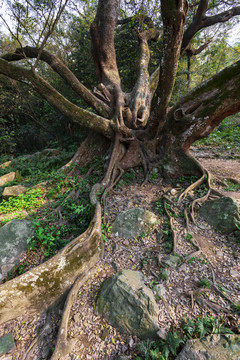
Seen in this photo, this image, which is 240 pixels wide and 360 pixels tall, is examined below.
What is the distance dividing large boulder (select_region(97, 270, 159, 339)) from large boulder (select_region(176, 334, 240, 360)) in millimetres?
405

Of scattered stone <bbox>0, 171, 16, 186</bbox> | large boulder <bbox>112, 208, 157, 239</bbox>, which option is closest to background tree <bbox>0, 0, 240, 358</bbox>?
large boulder <bbox>112, 208, 157, 239</bbox>

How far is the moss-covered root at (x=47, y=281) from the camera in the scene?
94.7 inches

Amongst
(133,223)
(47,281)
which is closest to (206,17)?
(133,223)

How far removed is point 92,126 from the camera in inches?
198

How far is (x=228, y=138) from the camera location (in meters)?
8.02

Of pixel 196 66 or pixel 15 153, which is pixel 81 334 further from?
pixel 196 66

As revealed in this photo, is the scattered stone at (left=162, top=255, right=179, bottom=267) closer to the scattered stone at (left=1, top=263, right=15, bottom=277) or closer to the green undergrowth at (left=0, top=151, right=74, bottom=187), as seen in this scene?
the scattered stone at (left=1, top=263, right=15, bottom=277)

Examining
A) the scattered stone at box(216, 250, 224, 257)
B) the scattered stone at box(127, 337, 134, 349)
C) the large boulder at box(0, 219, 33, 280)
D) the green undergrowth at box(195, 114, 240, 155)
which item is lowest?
the scattered stone at box(127, 337, 134, 349)

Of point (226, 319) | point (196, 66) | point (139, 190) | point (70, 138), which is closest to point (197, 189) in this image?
point (139, 190)

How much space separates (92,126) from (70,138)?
5.48 meters

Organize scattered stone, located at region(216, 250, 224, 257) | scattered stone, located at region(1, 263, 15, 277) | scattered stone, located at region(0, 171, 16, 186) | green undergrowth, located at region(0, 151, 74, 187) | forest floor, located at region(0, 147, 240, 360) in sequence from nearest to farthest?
forest floor, located at region(0, 147, 240, 360) < scattered stone, located at region(216, 250, 224, 257) < scattered stone, located at region(1, 263, 15, 277) < scattered stone, located at region(0, 171, 16, 186) < green undergrowth, located at region(0, 151, 74, 187)

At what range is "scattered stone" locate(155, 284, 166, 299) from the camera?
8.10 feet

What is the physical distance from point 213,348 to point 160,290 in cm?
83

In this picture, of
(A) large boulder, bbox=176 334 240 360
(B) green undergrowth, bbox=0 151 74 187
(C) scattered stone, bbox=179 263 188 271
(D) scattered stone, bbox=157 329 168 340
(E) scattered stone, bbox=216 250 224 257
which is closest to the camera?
(A) large boulder, bbox=176 334 240 360
